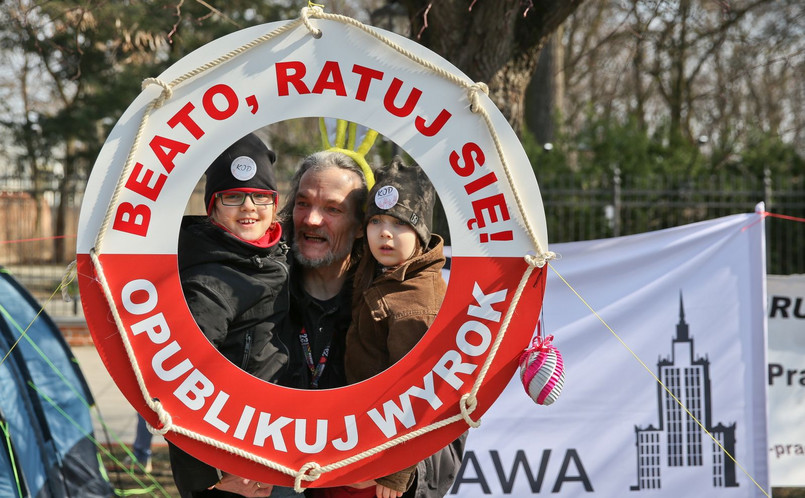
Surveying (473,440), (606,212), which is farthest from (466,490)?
(606,212)

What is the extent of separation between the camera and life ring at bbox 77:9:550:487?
223cm

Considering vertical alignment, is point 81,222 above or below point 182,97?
below

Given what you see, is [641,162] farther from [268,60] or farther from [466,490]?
[268,60]

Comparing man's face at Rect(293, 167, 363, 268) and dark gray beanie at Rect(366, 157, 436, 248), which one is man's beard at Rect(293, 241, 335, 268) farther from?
dark gray beanie at Rect(366, 157, 436, 248)

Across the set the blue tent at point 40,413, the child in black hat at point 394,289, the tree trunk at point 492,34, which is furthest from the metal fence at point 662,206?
the child in black hat at point 394,289

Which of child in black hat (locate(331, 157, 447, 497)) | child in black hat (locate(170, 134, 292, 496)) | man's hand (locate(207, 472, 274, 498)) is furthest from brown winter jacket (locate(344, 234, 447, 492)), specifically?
man's hand (locate(207, 472, 274, 498))

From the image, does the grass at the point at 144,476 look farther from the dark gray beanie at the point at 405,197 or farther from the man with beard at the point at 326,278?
the dark gray beanie at the point at 405,197

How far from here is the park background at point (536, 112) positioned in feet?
14.8

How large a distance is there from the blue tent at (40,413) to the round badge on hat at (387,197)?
2.49 metres

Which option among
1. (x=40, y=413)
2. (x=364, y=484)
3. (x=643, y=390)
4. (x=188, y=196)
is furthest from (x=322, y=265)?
(x=40, y=413)

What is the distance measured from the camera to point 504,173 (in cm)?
232

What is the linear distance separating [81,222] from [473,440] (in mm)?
2438

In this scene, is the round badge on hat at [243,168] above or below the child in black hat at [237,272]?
above

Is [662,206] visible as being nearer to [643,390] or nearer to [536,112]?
[536,112]
